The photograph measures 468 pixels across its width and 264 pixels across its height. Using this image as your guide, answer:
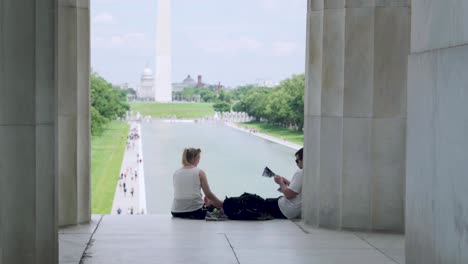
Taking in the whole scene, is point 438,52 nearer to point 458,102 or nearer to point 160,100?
point 458,102

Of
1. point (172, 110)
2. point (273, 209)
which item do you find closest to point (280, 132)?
point (172, 110)

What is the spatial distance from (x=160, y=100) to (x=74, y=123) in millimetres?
136959

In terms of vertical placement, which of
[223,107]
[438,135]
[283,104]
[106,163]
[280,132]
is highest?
[438,135]

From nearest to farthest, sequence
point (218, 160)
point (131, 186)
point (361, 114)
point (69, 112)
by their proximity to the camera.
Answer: point (361, 114), point (69, 112), point (131, 186), point (218, 160)

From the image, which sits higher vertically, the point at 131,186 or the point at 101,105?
the point at 101,105

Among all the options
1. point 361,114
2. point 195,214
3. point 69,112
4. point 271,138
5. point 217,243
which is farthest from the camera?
point 271,138

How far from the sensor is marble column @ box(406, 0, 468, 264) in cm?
852

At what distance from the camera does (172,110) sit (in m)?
158

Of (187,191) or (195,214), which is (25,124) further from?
(195,214)

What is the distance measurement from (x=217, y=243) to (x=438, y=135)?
5.69 meters

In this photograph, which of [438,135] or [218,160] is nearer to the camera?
[438,135]

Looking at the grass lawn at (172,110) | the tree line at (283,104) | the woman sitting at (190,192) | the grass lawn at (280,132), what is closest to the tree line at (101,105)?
the tree line at (283,104)

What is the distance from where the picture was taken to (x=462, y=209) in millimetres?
8438

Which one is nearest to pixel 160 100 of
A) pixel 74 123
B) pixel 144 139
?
pixel 144 139
